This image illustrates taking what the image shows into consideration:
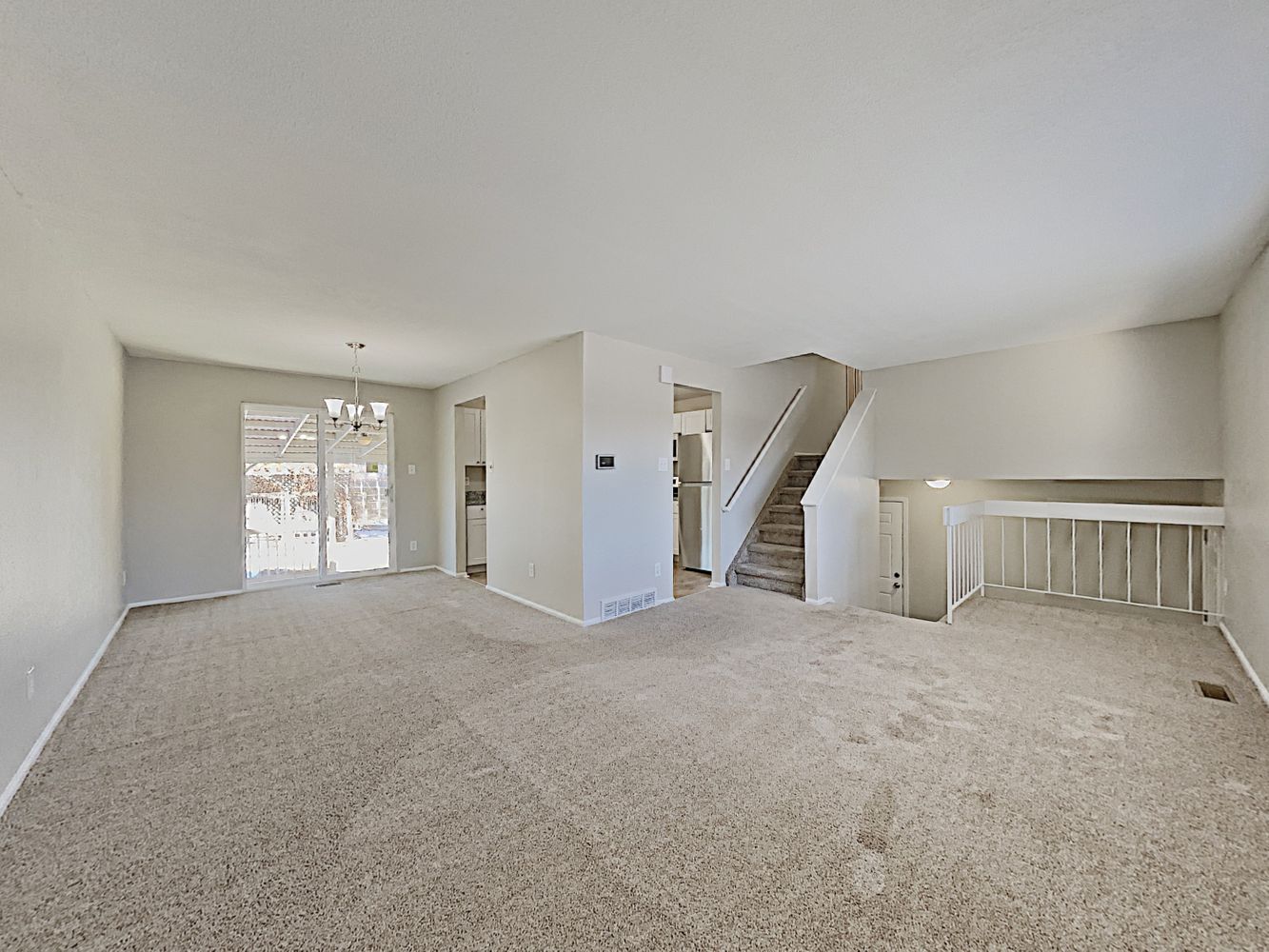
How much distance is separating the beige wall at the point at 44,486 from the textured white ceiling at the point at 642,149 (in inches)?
11.8

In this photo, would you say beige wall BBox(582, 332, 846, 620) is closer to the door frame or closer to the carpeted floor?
the carpeted floor

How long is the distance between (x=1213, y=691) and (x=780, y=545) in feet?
11.3

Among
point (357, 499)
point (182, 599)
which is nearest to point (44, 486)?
point (182, 599)

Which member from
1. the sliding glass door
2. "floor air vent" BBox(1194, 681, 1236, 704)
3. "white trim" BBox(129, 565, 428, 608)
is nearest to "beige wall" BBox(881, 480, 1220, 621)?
"floor air vent" BBox(1194, 681, 1236, 704)

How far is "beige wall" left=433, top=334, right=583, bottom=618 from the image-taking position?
4391 mm

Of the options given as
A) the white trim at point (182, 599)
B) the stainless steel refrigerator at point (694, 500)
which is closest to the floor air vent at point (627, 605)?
the stainless steel refrigerator at point (694, 500)

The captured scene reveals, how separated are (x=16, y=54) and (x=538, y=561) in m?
4.06

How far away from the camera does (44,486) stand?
2529mm

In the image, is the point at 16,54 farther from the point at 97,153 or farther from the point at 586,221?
the point at 586,221

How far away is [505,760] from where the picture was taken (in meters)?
2.23

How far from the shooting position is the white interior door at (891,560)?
6.89 m

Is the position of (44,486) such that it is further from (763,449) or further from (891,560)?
(891,560)

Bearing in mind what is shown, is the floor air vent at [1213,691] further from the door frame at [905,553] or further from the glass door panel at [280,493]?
the glass door panel at [280,493]

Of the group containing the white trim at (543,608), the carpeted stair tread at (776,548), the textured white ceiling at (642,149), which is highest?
the textured white ceiling at (642,149)
